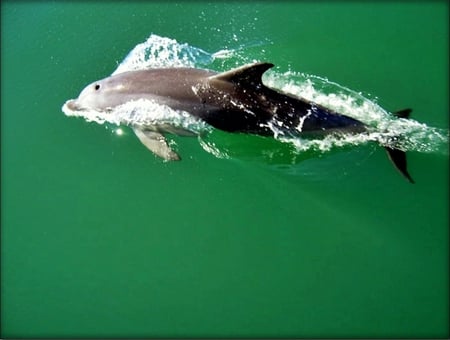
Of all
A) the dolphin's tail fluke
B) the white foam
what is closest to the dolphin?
the dolphin's tail fluke

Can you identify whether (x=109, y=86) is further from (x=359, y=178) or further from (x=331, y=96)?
(x=359, y=178)

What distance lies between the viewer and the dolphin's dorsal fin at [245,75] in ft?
18.6

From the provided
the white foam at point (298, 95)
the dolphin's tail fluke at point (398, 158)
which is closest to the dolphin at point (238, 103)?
the dolphin's tail fluke at point (398, 158)

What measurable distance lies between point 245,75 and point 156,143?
1.47m

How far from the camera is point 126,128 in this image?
6.90m

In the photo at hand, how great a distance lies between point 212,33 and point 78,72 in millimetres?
1987

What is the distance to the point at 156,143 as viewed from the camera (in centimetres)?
658

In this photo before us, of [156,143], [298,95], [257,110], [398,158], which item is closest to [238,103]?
[257,110]

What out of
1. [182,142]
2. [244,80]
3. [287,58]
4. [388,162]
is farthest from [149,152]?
[388,162]

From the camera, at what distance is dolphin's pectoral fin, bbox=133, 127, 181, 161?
646 cm

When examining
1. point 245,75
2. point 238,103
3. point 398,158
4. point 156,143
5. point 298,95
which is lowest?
point 398,158

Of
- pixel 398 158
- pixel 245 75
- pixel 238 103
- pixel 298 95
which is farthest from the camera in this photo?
pixel 298 95

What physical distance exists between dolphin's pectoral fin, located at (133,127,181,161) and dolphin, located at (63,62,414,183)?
0.05 feet

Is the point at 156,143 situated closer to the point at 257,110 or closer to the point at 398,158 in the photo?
the point at 257,110
